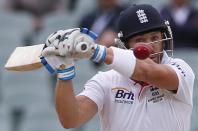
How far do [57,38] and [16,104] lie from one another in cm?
507

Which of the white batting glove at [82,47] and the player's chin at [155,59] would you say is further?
the player's chin at [155,59]

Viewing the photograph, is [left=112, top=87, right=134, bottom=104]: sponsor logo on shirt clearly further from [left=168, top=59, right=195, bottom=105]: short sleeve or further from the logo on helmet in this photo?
the logo on helmet

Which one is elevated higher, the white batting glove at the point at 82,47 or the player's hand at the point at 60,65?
the white batting glove at the point at 82,47

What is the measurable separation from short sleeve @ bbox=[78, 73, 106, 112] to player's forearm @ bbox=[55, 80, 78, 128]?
0.74 ft

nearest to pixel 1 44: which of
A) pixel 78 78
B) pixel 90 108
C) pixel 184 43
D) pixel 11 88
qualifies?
pixel 11 88

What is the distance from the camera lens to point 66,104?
11.8ft

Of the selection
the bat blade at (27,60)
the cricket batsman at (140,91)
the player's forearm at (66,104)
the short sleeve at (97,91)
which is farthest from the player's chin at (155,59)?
the bat blade at (27,60)

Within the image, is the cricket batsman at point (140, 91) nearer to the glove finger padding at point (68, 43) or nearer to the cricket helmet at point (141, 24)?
the cricket helmet at point (141, 24)

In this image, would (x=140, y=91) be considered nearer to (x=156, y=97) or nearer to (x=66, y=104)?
(x=156, y=97)

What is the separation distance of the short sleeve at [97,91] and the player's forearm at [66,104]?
23 centimetres

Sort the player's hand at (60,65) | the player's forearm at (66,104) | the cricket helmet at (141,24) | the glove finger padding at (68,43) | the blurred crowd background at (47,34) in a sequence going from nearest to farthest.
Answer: the glove finger padding at (68,43) < the player's hand at (60,65) < the player's forearm at (66,104) < the cricket helmet at (141,24) < the blurred crowd background at (47,34)

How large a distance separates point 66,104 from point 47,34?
5078mm

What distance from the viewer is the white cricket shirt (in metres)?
3.82

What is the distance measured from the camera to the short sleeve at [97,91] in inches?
154
